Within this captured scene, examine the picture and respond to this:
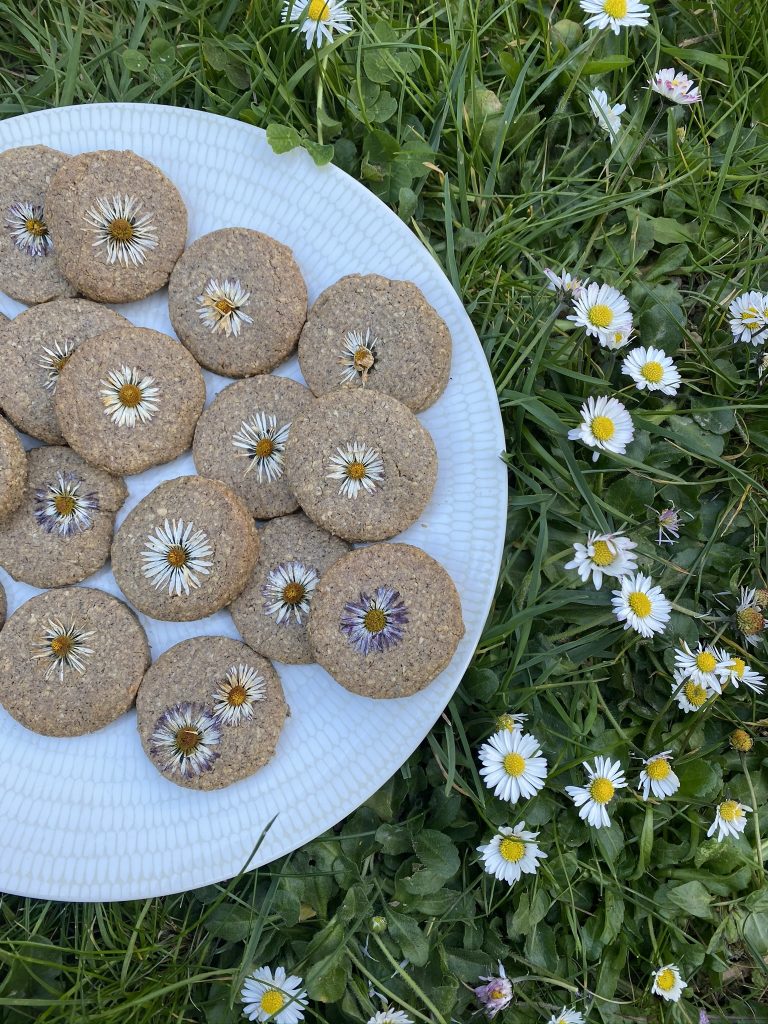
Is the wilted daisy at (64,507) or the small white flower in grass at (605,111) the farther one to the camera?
the small white flower in grass at (605,111)

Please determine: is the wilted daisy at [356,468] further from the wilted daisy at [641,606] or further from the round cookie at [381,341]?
the wilted daisy at [641,606]

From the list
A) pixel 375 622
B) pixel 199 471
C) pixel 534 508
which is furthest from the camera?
pixel 534 508

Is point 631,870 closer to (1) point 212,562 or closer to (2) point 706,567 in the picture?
(2) point 706,567

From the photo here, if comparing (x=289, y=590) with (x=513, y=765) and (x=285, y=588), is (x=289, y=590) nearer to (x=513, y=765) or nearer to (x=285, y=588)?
(x=285, y=588)

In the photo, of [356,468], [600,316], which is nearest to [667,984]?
[356,468]

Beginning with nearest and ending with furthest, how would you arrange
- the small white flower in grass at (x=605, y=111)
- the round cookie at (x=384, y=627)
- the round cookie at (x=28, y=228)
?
the round cookie at (x=384, y=627)
the round cookie at (x=28, y=228)
the small white flower in grass at (x=605, y=111)

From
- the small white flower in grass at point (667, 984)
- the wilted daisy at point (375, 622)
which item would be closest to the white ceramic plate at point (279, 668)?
the wilted daisy at point (375, 622)

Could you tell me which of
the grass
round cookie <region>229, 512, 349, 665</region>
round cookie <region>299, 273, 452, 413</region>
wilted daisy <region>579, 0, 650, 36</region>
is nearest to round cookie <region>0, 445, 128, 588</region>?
round cookie <region>229, 512, 349, 665</region>

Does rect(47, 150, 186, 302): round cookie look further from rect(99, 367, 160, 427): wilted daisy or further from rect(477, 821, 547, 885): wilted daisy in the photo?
rect(477, 821, 547, 885): wilted daisy
